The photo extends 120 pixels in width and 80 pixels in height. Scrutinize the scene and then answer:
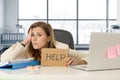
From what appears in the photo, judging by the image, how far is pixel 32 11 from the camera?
26.7ft

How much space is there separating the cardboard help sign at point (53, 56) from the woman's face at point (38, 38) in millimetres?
201

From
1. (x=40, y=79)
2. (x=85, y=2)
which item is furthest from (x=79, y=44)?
(x=40, y=79)

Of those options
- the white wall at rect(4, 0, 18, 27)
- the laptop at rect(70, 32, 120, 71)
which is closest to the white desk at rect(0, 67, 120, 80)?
the laptop at rect(70, 32, 120, 71)

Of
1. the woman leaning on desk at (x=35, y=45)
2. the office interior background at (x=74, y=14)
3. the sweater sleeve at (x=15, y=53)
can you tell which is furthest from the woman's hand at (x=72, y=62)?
the office interior background at (x=74, y=14)

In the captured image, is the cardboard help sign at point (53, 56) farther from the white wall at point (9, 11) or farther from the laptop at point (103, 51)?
the white wall at point (9, 11)

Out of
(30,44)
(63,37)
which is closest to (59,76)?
(30,44)

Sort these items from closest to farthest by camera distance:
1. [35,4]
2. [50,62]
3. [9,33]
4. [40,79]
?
[40,79]
[50,62]
[9,33]
[35,4]

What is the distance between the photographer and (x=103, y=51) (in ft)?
4.75

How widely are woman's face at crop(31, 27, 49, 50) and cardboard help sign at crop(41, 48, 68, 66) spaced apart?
201mm

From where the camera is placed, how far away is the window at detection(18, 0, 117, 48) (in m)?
8.12

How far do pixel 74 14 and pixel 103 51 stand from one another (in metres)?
6.82

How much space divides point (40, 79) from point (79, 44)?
6970 mm

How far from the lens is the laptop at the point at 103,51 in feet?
4.66

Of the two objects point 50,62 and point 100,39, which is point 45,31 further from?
point 100,39
